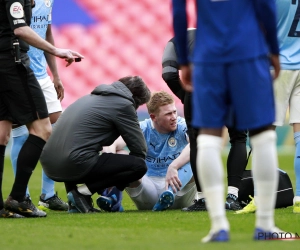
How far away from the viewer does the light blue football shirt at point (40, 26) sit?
666cm

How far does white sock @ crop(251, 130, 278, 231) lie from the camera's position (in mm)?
3783

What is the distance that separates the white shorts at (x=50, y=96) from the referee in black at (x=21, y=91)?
51.8 inches

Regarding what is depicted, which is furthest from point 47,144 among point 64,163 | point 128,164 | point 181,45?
point 181,45

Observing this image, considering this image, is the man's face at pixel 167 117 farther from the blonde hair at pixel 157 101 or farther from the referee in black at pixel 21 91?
the referee in black at pixel 21 91

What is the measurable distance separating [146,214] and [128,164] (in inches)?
16.5

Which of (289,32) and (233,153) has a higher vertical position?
(289,32)

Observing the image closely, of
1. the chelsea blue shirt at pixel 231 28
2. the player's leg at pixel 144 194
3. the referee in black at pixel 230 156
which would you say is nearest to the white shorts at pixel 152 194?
the player's leg at pixel 144 194

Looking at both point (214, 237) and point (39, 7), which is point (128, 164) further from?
point (214, 237)

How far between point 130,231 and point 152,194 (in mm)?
1724

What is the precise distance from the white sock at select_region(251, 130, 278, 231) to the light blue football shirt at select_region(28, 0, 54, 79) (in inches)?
128

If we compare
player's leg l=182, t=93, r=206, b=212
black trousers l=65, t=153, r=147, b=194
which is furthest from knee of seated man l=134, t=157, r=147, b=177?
player's leg l=182, t=93, r=206, b=212

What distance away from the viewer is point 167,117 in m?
6.25

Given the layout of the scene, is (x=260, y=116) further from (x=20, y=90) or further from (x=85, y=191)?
(x=85, y=191)

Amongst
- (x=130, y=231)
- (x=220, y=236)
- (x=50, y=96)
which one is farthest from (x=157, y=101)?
(x=220, y=236)
